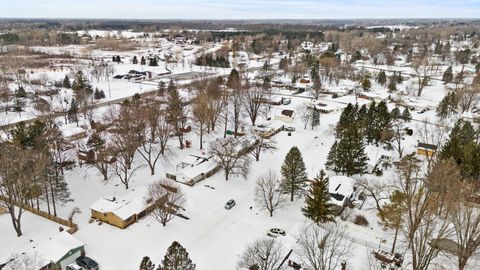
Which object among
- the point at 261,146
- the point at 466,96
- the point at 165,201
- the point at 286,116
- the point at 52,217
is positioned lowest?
the point at 52,217

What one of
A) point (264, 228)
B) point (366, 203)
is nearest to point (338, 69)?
point (366, 203)

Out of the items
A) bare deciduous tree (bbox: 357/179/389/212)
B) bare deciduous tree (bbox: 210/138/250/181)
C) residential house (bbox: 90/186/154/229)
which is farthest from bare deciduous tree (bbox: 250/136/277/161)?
residential house (bbox: 90/186/154/229)

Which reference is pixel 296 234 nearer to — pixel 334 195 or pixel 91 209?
pixel 334 195

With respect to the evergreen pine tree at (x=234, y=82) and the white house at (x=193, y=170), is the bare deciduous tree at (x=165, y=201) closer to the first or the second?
the white house at (x=193, y=170)

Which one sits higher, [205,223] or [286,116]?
[286,116]

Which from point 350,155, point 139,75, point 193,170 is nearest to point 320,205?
point 350,155

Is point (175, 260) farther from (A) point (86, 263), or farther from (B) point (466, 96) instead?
(B) point (466, 96)

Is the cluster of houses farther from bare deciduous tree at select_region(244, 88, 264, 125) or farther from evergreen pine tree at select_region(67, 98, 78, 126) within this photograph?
bare deciduous tree at select_region(244, 88, 264, 125)

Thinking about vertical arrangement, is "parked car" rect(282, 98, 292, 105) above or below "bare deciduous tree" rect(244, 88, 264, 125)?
below
